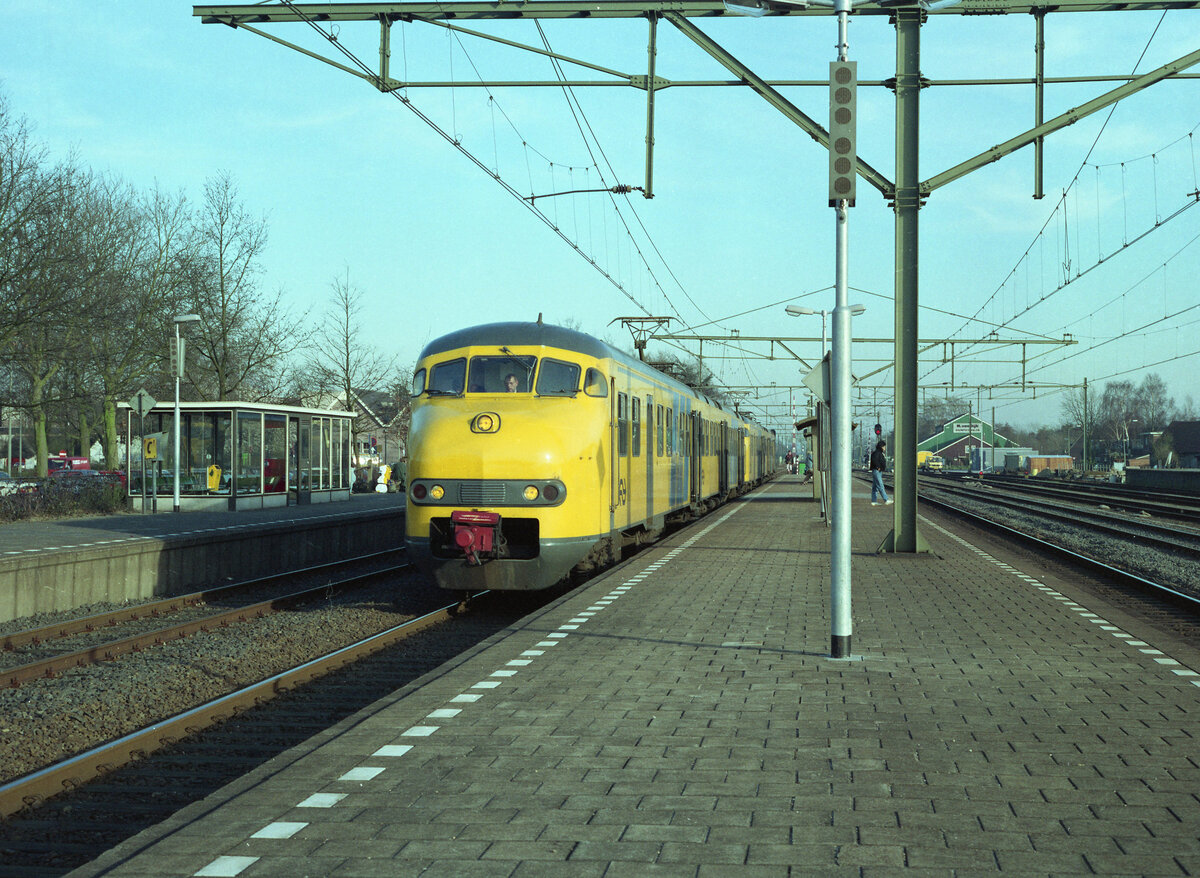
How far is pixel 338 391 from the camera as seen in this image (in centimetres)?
5000

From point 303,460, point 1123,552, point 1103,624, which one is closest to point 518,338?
point 1103,624

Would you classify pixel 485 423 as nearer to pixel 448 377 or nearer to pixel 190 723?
pixel 448 377

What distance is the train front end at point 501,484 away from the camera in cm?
1223

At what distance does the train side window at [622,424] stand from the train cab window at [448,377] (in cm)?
222

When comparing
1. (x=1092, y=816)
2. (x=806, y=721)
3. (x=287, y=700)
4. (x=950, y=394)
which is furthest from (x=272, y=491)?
(x=950, y=394)

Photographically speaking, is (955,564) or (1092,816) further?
(955,564)

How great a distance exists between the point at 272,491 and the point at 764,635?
21424mm

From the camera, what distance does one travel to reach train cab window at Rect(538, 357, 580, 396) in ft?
43.4

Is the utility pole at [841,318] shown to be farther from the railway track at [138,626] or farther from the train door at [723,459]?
the train door at [723,459]

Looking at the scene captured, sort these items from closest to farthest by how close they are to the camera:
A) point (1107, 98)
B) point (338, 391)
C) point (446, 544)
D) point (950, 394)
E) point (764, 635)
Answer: point (764, 635) → point (446, 544) → point (1107, 98) → point (338, 391) → point (950, 394)

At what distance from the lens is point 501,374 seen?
43.4ft

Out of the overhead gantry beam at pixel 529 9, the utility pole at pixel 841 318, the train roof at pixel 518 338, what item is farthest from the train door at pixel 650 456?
the utility pole at pixel 841 318

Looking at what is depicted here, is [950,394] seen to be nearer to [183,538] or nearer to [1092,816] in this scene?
[183,538]

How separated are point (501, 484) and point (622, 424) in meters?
3.04
